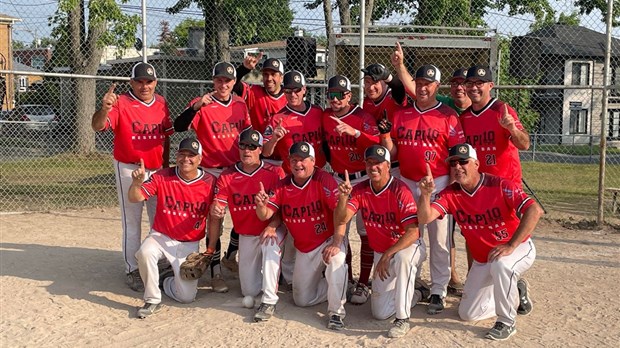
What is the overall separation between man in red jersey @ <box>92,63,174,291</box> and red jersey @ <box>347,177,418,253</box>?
2.02 metres

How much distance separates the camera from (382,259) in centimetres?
521

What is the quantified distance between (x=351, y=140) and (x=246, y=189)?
39.2 inches

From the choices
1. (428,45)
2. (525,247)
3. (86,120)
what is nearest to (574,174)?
(428,45)

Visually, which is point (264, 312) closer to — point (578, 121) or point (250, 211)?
point (250, 211)

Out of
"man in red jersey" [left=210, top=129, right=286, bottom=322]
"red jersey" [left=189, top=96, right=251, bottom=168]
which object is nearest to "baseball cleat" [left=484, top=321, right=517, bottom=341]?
"man in red jersey" [left=210, top=129, right=286, bottom=322]

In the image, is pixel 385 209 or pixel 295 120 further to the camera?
pixel 295 120

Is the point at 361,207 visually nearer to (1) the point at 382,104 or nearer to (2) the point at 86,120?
(1) the point at 382,104

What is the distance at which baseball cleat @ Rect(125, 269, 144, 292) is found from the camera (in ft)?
19.9

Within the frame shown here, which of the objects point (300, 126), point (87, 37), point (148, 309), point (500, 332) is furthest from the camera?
point (87, 37)

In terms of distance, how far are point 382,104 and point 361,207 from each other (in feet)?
3.54

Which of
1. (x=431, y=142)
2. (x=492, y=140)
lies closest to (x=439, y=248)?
(x=431, y=142)

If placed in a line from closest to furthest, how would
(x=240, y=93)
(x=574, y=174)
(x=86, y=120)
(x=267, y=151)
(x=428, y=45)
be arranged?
(x=267, y=151)
(x=240, y=93)
(x=428, y=45)
(x=86, y=120)
(x=574, y=174)

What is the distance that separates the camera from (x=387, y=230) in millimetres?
5324

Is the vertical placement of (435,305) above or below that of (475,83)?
below
